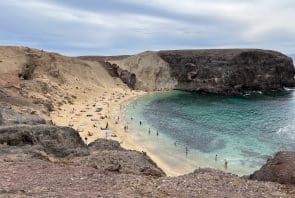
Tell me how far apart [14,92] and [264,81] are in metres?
86.1

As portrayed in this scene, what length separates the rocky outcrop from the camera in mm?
25406

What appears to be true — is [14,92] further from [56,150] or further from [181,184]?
[181,184]

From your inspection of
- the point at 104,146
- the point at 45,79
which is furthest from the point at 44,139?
the point at 45,79

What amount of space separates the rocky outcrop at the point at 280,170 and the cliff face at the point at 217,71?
4006 inches

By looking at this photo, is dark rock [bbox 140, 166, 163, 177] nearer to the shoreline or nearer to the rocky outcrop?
the rocky outcrop

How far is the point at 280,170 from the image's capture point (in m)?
26.2

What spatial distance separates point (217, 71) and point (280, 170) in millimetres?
109090

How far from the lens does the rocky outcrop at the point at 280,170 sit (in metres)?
25.4

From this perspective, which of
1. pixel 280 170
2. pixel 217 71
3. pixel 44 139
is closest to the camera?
pixel 280 170

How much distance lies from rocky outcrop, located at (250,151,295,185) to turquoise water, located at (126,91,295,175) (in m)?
20.8

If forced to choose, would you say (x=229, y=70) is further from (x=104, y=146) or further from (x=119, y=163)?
(x=119, y=163)

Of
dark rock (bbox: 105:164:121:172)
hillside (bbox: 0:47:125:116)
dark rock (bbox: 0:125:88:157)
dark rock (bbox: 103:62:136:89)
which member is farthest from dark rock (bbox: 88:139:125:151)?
dark rock (bbox: 103:62:136:89)

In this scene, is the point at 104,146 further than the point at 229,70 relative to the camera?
No

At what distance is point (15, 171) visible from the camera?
23422mm
